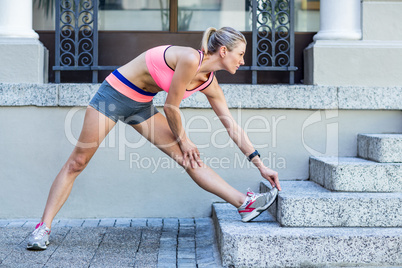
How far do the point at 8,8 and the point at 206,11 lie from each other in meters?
2.00

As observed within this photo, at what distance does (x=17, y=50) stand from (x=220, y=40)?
2.32 m

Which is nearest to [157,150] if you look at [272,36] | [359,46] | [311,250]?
[272,36]

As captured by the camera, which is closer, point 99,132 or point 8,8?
point 99,132

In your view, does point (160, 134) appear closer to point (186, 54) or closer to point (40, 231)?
point (186, 54)

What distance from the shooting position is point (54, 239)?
441cm

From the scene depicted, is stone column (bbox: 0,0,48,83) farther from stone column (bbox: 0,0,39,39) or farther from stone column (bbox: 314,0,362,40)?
stone column (bbox: 314,0,362,40)

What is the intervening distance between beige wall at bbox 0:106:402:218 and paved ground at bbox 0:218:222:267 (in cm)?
17

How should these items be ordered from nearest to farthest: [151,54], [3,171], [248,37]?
[151,54], [3,171], [248,37]

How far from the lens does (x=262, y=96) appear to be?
5.12 meters

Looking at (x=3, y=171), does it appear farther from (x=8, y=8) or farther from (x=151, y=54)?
(x=151, y=54)

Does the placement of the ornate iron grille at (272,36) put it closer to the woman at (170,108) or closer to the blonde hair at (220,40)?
the woman at (170,108)

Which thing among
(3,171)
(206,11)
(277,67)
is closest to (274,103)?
(277,67)

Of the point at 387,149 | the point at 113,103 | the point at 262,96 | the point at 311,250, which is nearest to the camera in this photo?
the point at 311,250

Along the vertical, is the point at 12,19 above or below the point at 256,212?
above
